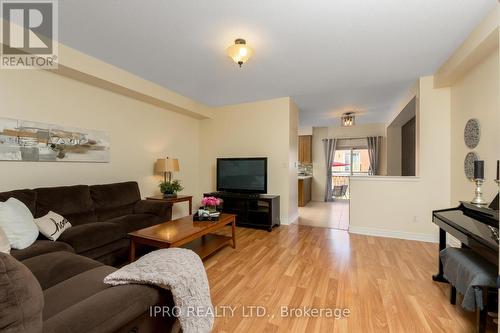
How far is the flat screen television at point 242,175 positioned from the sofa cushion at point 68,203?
2.30m

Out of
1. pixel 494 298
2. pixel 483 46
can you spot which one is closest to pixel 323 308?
pixel 494 298

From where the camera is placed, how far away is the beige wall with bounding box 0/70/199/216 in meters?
2.42

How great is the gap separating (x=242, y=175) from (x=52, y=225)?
2.86 m

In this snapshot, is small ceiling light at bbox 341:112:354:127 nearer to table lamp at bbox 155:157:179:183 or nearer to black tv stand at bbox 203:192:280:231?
black tv stand at bbox 203:192:280:231

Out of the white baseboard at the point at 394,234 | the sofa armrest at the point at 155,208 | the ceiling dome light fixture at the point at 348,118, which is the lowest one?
the white baseboard at the point at 394,234

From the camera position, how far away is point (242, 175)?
4.32m

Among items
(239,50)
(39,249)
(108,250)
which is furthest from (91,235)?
(239,50)

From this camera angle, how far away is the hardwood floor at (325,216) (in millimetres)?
4281

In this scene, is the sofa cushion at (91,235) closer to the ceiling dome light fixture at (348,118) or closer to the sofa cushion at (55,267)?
the sofa cushion at (55,267)

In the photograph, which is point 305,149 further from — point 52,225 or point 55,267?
point 55,267

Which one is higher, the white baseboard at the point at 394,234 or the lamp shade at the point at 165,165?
the lamp shade at the point at 165,165

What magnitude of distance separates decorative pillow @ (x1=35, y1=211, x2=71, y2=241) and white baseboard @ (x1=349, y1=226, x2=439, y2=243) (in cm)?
400

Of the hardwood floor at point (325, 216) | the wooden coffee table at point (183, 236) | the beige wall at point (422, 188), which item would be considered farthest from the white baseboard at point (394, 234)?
the wooden coffee table at point (183, 236)

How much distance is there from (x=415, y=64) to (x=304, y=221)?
3178mm
